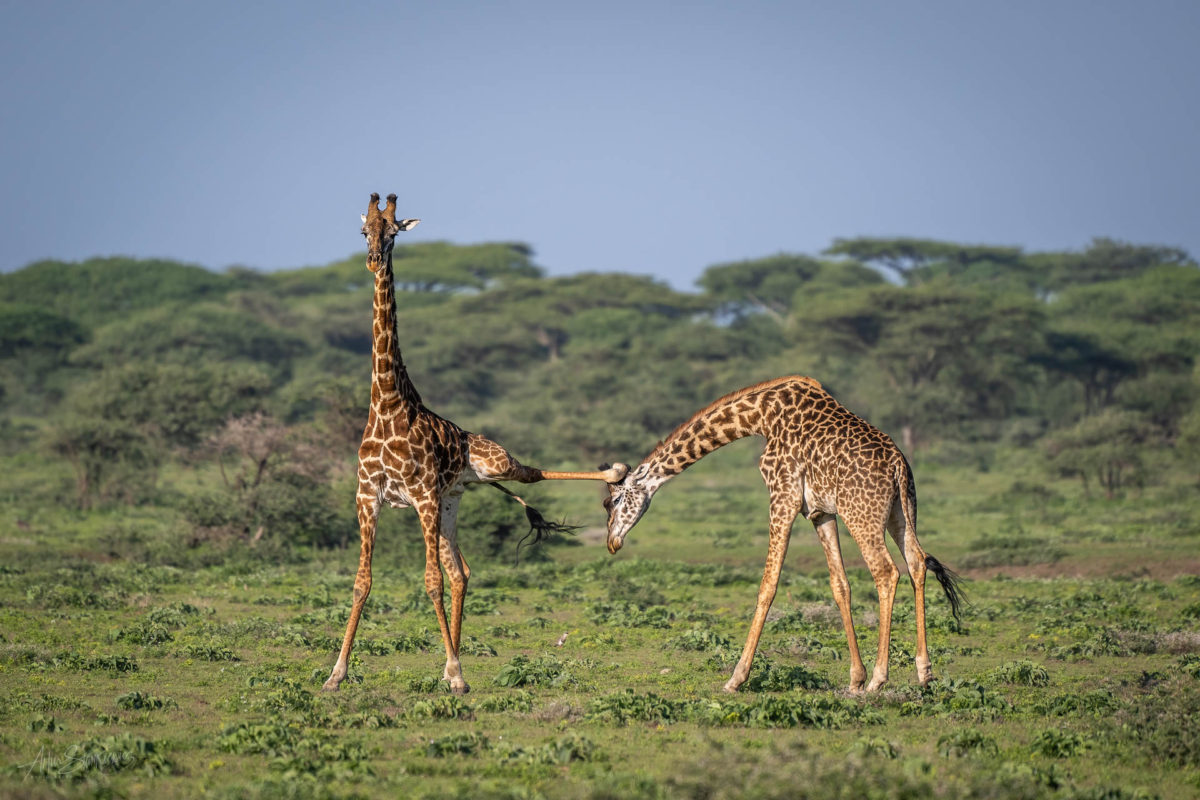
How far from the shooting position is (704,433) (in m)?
11.2

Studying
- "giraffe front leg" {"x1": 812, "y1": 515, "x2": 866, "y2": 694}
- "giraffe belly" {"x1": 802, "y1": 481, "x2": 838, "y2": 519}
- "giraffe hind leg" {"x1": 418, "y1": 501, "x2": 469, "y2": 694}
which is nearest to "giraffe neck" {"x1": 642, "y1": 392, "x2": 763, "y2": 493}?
"giraffe belly" {"x1": 802, "y1": 481, "x2": 838, "y2": 519}

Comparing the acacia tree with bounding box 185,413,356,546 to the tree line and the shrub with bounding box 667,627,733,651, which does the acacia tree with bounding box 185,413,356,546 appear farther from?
the shrub with bounding box 667,627,733,651

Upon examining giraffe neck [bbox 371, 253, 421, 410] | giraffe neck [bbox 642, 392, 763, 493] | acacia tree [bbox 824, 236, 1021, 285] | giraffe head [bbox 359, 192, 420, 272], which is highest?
acacia tree [bbox 824, 236, 1021, 285]

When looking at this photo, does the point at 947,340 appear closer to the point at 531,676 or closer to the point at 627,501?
the point at 627,501

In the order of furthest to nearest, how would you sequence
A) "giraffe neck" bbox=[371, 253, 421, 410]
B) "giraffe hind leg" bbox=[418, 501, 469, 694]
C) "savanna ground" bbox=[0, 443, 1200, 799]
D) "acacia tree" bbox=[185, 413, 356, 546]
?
1. "acacia tree" bbox=[185, 413, 356, 546]
2. "giraffe neck" bbox=[371, 253, 421, 410]
3. "giraffe hind leg" bbox=[418, 501, 469, 694]
4. "savanna ground" bbox=[0, 443, 1200, 799]

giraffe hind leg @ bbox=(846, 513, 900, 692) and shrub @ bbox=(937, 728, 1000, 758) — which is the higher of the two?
giraffe hind leg @ bbox=(846, 513, 900, 692)

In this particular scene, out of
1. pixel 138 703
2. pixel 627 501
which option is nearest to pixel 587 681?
pixel 627 501

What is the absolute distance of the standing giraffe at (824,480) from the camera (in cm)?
1007

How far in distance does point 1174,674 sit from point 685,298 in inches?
2273

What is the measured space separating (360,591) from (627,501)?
248cm

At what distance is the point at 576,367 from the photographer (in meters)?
55.8

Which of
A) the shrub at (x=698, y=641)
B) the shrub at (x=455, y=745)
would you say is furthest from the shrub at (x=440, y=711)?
the shrub at (x=698, y=641)

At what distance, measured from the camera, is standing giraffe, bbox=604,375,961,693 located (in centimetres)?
1007

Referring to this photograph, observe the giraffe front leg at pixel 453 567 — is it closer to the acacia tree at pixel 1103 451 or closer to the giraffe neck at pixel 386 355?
the giraffe neck at pixel 386 355
